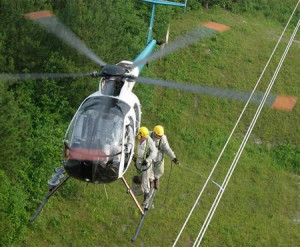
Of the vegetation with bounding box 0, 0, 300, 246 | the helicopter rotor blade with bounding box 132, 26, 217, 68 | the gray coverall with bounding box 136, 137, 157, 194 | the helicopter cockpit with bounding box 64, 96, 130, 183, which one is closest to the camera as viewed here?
the helicopter cockpit with bounding box 64, 96, 130, 183

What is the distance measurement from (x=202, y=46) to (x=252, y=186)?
982cm

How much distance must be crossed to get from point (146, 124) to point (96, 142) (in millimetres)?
10199

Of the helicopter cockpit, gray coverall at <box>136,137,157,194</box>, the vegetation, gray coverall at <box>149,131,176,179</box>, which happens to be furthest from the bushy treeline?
the helicopter cockpit

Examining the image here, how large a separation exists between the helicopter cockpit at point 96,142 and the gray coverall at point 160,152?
5.24 feet

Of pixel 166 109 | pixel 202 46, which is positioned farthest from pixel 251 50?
pixel 166 109

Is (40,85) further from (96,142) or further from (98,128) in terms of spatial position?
(96,142)

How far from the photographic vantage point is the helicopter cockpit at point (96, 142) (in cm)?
867

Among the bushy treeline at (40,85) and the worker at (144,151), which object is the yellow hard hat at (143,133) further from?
the bushy treeline at (40,85)

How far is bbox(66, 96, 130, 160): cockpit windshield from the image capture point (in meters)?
8.76

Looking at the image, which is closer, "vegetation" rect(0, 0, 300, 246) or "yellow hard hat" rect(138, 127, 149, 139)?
"yellow hard hat" rect(138, 127, 149, 139)

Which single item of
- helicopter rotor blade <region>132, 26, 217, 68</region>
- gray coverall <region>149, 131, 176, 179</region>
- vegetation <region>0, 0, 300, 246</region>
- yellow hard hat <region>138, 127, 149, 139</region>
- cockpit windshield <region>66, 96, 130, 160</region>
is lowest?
vegetation <region>0, 0, 300, 246</region>

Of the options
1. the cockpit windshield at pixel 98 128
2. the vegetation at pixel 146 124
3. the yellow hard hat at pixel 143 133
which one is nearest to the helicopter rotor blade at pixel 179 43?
the yellow hard hat at pixel 143 133

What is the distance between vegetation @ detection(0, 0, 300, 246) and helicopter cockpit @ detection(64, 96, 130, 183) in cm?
396

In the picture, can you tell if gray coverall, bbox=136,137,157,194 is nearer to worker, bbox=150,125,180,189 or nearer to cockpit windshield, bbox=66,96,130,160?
worker, bbox=150,125,180,189
